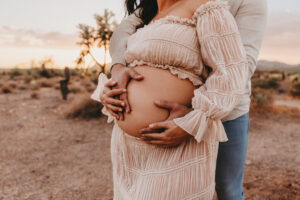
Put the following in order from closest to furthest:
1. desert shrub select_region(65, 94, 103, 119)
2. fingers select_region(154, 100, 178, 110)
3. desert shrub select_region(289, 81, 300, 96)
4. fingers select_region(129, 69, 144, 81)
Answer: fingers select_region(154, 100, 178, 110), fingers select_region(129, 69, 144, 81), desert shrub select_region(65, 94, 103, 119), desert shrub select_region(289, 81, 300, 96)

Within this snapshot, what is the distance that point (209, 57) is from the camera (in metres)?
1.21

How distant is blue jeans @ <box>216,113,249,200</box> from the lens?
163 cm

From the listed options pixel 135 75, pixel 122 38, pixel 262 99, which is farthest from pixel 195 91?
pixel 262 99

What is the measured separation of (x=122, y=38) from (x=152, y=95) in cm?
67

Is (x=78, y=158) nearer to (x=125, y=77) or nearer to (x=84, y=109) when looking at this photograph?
(x=84, y=109)

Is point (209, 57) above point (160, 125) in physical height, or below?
above

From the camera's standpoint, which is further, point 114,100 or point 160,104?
point 114,100

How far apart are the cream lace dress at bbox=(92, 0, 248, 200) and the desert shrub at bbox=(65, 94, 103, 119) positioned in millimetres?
6487

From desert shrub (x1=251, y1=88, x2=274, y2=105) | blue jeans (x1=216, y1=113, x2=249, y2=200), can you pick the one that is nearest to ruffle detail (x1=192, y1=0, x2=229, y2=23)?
blue jeans (x1=216, y1=113, x2=249, y2=200)

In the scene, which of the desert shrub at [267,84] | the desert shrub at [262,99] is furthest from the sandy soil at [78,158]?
the desert shrub at [267,84]

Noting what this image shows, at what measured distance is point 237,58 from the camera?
3.84ft

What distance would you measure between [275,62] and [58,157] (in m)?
148

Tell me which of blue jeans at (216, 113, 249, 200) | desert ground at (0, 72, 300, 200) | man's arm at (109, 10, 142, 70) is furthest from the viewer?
desert ground at (0, 72, 300, 200)

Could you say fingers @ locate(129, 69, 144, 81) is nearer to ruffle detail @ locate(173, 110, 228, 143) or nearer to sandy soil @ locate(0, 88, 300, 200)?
ruffle detail @ locate(173, 110, 228, 143)
